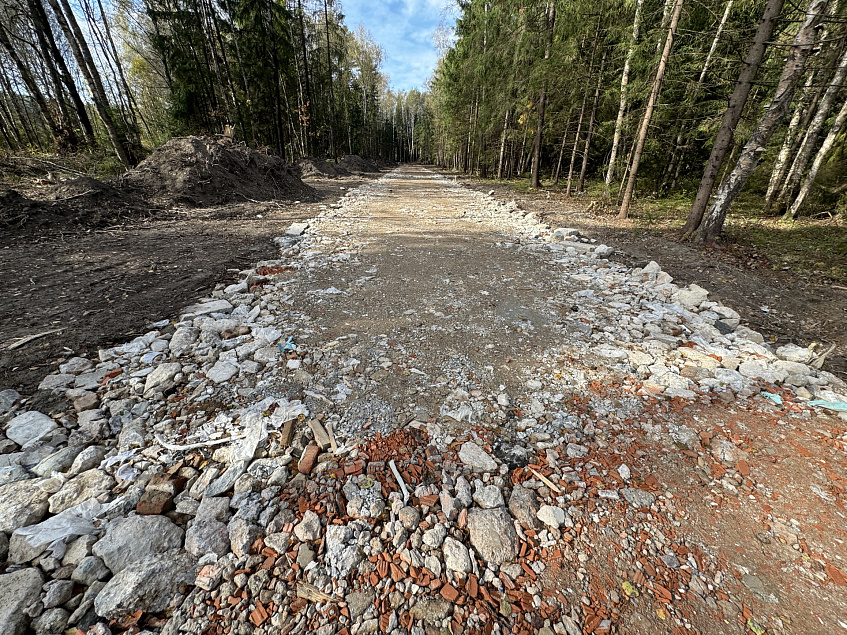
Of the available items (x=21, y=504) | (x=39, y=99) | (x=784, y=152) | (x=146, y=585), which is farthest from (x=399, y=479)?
(x=39, y=99)

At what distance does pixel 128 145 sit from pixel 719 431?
16583 millimetres

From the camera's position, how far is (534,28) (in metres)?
13.2

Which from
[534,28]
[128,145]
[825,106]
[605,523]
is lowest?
[605,523]

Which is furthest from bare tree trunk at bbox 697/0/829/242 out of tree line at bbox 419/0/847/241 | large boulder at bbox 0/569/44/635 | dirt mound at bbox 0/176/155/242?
dirt mound at bbox 0/176/155/242

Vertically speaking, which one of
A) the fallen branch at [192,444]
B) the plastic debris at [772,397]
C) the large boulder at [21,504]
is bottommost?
the plastic debris at [772,397]

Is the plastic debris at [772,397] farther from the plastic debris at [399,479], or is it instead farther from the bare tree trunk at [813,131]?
the bare tree trunk at [813,131]

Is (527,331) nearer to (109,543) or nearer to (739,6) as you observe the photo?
(109,543)

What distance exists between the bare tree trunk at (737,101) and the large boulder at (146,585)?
29.8ft

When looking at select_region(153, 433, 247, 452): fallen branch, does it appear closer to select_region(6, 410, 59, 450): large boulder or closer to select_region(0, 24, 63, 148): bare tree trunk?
select_region(6, 410, 59, 450): large boulder

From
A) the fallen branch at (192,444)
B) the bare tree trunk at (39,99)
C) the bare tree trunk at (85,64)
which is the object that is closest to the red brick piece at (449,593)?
the fallen branch at (192,444)

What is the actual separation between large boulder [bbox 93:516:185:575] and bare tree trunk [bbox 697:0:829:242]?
29.2 ft

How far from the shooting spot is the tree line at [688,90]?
5949 mm

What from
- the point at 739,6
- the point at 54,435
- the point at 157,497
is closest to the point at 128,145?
the point at 54,435

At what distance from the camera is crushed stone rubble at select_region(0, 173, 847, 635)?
51.9 inches
